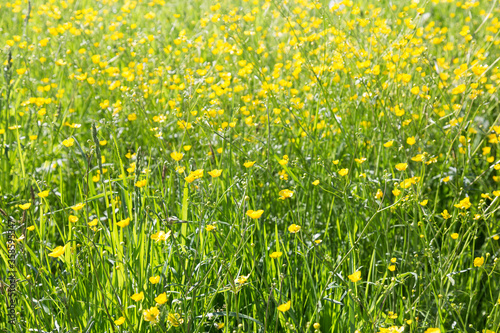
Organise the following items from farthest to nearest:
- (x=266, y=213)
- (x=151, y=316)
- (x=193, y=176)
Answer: (x=266, y=213) < (x=193, y=176) < (x=151, y=316)

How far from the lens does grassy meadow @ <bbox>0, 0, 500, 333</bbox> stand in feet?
4.97

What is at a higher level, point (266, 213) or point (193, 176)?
point (193, 176)

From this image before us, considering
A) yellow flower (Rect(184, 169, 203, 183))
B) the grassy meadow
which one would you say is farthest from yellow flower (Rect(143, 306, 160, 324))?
yellow flower (Rect(184, 169, 203, 183))

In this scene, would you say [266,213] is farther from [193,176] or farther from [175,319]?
[175,319]

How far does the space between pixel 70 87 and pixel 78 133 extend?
66 centimetres

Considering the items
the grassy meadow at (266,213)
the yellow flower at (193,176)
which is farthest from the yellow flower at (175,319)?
the yellow flower at (193,176)

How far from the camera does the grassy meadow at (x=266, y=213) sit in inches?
59.7

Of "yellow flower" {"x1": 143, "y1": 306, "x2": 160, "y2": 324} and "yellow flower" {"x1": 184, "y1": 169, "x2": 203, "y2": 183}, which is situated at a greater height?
"yellow flower" {"x1": 184, "y1": 169, "x2": 203, "y2": 183}

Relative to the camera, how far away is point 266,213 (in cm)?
216

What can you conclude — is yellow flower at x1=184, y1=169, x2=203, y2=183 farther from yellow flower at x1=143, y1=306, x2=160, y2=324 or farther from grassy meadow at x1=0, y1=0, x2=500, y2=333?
yellow flower at x1=143, y1=306, x2=160, y2=324

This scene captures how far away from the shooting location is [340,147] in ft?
8.13

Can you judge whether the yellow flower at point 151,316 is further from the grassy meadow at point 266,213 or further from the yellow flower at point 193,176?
the yellow flower at point 193,176

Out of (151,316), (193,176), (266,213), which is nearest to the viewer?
(151,316)

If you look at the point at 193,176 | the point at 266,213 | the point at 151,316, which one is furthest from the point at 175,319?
the point at 266,213
